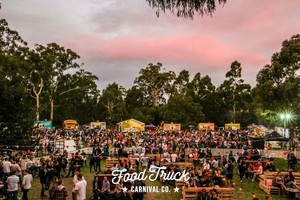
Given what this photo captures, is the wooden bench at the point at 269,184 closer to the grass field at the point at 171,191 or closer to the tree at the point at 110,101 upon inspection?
the grass field at the point at 171,191

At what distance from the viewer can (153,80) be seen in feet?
276

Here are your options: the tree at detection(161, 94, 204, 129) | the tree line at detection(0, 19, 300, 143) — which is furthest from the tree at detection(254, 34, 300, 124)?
the tree at detection(161, 94, 204, 129)

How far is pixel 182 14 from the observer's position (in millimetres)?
3527

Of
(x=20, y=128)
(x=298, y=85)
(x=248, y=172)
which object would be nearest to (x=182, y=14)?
(x=248, y=172)

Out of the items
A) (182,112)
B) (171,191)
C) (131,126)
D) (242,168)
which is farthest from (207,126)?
(171,191)

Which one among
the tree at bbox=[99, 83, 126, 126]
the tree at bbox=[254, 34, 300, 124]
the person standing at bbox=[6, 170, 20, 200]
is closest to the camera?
the person standing at bbox=[6, 170, 20, 200]

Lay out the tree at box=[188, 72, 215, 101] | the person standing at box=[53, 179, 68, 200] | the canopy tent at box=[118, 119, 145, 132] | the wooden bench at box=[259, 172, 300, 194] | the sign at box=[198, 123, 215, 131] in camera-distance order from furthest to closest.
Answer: the tree at box=[188, 72, 215, 101]
the sign at box=[198, 123, 215, 131]
the canopy tent at box=[118, 119, 145, 132]
the wooden bench at box=[259, 172, 300, 194]
the person standing at box=[53, 179, 68, 200]

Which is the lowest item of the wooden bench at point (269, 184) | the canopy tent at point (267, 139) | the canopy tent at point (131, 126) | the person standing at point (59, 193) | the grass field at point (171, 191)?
the grass field at point (171, 191)

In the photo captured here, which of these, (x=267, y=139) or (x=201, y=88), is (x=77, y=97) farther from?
(x=267, y=139)

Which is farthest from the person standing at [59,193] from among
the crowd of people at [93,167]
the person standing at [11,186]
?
the person standing at [11,186]

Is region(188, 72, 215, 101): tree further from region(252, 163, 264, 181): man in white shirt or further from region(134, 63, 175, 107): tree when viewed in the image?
region(252, 163, 264, 181): man in white shirt

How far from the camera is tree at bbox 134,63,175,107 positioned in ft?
275

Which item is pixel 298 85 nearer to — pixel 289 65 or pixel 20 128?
pixel 289 65

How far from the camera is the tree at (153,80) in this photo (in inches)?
3297
